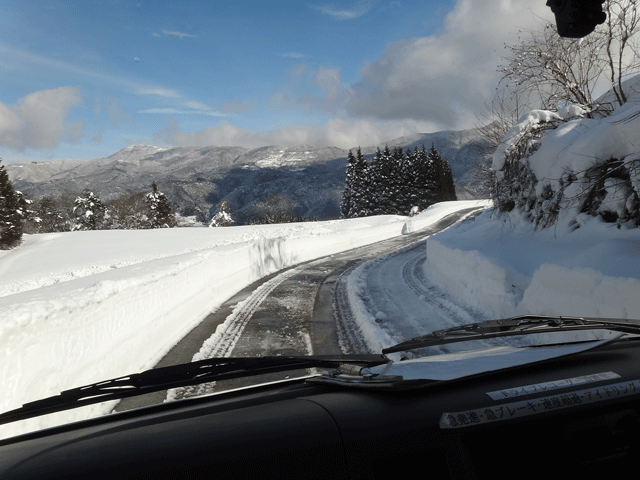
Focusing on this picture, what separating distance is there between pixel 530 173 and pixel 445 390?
11352 mm

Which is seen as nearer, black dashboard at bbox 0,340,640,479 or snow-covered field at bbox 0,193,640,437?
black dashboard at bbox 0,340,640,479

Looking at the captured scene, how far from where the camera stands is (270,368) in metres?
2.60

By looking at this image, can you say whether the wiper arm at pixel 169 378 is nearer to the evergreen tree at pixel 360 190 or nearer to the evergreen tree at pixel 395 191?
the evergreen tree at pixel 360 190

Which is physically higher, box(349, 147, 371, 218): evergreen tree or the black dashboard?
box(349, 147, 371, 218): evergreen tree

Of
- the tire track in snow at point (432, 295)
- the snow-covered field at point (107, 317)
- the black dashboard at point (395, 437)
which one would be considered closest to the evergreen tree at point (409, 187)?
the snow-covered field at point (107, 317)

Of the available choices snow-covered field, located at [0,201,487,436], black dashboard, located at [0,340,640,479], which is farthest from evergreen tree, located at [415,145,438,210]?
black dashboard, located at [0,340,640,479]

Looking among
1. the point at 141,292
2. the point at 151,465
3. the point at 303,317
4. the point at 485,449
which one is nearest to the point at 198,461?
the point at 151,465

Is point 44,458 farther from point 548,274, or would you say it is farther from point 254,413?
point 548,274

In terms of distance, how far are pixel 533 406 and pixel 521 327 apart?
185 cm

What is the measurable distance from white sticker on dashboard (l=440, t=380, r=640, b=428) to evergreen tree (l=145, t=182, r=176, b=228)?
7151 cm

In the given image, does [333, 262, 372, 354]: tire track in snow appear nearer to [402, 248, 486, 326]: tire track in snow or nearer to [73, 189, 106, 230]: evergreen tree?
[402, 248, 486, 326]: tire track in snow

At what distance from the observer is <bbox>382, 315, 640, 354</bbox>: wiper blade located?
258 centimetres

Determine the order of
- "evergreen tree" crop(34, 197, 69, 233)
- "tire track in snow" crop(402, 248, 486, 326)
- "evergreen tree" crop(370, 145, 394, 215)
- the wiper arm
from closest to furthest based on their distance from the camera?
1. the wiper arm
2. "tire track in snow" crop(402, 248, 486, 326)
3. "evergreen tree" crop(370, 145, 394, 215)
4. "evergreen tree" crop(34, 197, 69, 233)

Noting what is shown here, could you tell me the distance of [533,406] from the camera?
1277 millimetres
